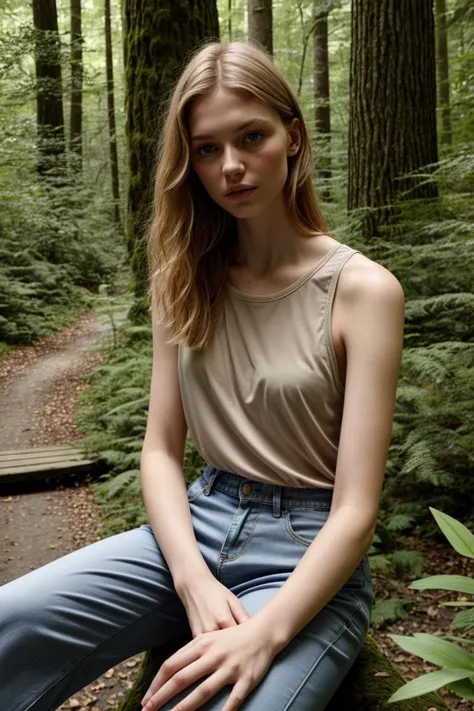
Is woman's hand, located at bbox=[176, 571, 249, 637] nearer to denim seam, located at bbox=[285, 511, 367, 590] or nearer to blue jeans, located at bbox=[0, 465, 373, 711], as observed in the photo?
A: blue jeans, located at bbox=[0, 465, 373, 711]

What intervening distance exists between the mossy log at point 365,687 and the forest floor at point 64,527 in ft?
3.96

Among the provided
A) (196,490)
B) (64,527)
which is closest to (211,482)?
(196,490)

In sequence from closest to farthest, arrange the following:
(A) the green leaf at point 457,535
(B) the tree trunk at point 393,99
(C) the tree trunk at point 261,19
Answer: (A) the green leaf at point 457,535 < (B) the tree trunk at point 393,99 < (C) the tree trunk at point 261,19

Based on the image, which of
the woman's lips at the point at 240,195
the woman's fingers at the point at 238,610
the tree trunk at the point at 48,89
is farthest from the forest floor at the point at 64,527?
the tree trunk at the point at 48,89

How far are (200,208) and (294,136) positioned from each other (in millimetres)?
369

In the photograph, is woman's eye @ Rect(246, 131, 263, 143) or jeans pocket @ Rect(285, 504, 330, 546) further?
woman's eye @ Rect(246, 131, 263, 143)

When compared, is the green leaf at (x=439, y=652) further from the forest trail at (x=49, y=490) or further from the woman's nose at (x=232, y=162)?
the forest trail at (x=49, y=490)

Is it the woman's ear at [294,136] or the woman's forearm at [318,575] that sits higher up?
the woman's ear at [294,136]

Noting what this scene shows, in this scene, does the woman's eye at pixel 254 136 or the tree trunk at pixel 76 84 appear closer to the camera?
the woman's eye at pixel 254 136

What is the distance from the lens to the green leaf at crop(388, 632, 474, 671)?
4.70 feet

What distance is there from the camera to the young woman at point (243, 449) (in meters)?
1.48

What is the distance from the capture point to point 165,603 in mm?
1777

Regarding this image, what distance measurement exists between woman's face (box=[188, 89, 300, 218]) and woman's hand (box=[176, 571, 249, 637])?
1.02 metres

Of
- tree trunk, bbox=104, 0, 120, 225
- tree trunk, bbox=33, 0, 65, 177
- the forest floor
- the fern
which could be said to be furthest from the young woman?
tree trunk, bbox=104, 0, 120, 225
